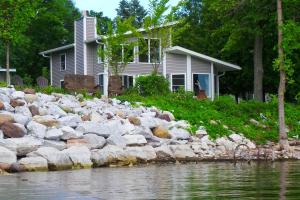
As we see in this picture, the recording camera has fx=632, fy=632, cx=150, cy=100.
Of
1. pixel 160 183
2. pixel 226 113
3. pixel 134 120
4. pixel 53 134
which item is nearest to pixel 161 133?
pixel 134 120

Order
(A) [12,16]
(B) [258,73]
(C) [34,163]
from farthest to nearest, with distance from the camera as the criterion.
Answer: (B) [258,73] < (A) [12,16] < (C) [34,163]

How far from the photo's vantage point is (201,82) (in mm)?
39375

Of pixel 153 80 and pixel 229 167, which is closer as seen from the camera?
pixel 229 167

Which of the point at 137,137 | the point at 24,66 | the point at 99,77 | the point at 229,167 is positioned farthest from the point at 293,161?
the point at 24,66

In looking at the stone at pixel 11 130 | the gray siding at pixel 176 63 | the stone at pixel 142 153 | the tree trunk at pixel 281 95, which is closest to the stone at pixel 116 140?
the stone at pixel 142 153

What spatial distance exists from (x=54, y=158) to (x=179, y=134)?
21.0ft

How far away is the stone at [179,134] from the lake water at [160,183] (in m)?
4.62

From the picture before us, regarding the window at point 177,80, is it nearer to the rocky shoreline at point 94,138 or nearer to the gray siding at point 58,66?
the gray siding at point 58,66

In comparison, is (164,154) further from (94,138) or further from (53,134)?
(53,134)

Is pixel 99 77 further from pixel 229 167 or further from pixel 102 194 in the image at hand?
pixel 102 194

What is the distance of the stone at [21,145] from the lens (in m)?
16.8

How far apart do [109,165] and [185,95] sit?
10284 millimetres

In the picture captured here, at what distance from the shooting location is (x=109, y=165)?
17438mm

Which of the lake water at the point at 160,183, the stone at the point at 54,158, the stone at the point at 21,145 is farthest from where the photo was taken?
the stone at the point at 21,145
